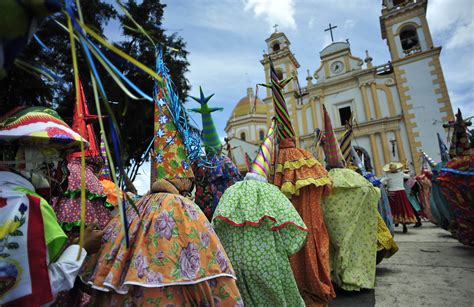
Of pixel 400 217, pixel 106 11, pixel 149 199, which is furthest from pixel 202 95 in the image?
pixel 400 217

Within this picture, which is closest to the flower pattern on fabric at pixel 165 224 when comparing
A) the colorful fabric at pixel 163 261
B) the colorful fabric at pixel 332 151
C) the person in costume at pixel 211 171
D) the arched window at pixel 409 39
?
the colorful fabric at pixel 163 261

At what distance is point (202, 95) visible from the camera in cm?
262

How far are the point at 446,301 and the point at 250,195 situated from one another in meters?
2.17

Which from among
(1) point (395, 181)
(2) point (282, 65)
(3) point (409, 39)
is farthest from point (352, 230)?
(2) point (282, 65)

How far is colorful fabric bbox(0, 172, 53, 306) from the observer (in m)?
0.97

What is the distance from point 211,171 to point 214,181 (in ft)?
0.54

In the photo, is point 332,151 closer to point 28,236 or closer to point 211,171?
point 211,171

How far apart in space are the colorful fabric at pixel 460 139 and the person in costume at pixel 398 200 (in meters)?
3.48

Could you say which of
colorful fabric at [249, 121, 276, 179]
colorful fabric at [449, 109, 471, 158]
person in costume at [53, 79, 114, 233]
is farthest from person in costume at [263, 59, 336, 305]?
colorful fabric at [449, 109, 471, 158]

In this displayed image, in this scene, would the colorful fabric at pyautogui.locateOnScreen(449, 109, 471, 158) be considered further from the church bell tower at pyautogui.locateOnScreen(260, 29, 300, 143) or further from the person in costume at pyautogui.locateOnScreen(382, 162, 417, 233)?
the church bell tower at pyautogui.locateOnScreen(260, 29, 300, 143)

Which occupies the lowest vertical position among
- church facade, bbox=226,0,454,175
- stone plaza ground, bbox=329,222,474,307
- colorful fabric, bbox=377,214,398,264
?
stone plaza ground, bbox=329,222,474,307

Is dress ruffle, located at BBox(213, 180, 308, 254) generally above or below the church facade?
below

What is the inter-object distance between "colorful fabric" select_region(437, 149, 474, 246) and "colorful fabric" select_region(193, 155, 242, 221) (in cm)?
338

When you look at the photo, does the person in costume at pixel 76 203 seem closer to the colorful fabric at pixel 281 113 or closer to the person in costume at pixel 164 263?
the person in costume at pixel 164 263
